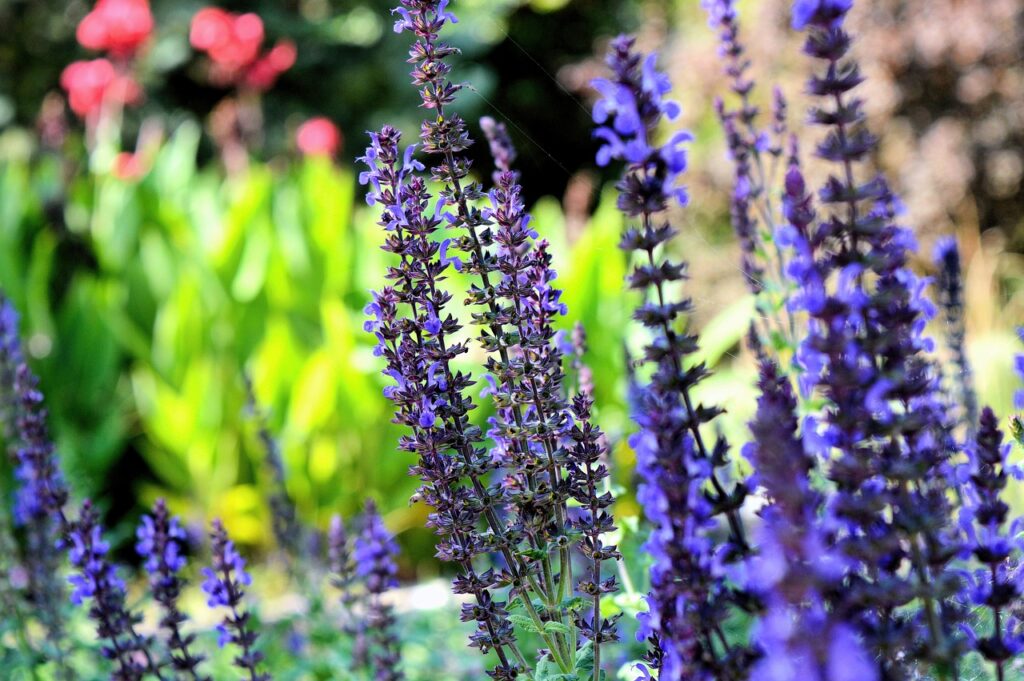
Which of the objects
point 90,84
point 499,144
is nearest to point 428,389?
point 499,144

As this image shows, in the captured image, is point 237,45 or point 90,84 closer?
point 90,84

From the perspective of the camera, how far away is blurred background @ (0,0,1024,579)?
621 centimetres

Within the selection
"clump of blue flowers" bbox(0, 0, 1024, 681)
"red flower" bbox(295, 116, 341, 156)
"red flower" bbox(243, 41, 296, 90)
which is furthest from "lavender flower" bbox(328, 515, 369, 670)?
"red flower" bbox(243, 41, 296, 90)

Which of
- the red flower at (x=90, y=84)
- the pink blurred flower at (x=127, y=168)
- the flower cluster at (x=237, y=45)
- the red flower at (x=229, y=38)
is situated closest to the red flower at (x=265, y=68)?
the flower cluster at (x=237, y=45)

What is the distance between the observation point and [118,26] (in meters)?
7.80

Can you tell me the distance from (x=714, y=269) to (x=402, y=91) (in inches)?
216

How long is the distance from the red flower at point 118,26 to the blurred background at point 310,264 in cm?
32

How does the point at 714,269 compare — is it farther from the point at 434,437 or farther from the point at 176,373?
the point at 434,437

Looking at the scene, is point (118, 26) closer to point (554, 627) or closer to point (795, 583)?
point (554, 627)

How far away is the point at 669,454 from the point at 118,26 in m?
7.78

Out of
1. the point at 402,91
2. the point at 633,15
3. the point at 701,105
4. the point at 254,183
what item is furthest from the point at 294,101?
the point at 254,183

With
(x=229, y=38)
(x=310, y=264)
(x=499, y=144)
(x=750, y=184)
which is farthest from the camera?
(x=229, y=38)

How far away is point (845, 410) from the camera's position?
1.17 metres

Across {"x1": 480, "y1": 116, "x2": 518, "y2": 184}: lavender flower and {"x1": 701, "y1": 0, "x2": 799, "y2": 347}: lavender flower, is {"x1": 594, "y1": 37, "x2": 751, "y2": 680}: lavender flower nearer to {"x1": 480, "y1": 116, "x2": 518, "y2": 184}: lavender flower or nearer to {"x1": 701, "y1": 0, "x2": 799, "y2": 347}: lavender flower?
{"x1": 480, "y1": 116, "x2": 518, "y2": 184}: lavender flower
